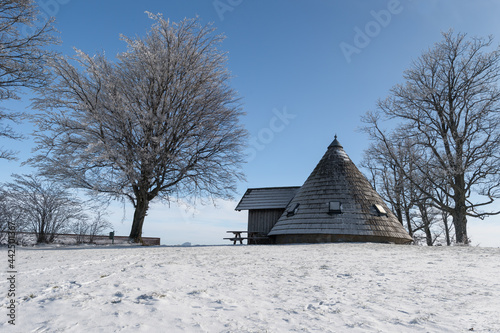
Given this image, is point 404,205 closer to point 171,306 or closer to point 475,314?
point 475,314

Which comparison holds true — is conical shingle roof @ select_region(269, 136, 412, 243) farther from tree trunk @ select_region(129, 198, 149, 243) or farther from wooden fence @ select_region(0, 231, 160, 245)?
wooden fence @ select_region(0, 231, 160, 245)

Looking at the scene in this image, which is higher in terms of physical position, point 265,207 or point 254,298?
point 265,207

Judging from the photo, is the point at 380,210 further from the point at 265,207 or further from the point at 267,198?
the point at 267,198

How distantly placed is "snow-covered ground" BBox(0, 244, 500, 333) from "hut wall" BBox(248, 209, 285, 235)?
513 inches

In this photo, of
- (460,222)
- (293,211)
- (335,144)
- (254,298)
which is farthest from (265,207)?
(254,298)

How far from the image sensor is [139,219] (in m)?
17.5

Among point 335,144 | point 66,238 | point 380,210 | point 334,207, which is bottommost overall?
point 66,238

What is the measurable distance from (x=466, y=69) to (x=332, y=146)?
8700mm

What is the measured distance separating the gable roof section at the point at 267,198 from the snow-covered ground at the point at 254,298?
13215 millimetres

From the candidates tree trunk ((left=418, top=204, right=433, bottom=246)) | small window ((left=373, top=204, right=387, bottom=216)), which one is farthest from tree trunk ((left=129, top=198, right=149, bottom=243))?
tree trunk ((left=418, top=204, right=433, bottom=246))

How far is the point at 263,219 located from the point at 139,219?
25.5 ft

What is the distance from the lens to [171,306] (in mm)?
4492

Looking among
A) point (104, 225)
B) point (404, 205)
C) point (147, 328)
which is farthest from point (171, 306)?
point (404, 205)

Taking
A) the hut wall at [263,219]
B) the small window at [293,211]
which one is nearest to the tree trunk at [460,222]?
the small window at [293,211]
